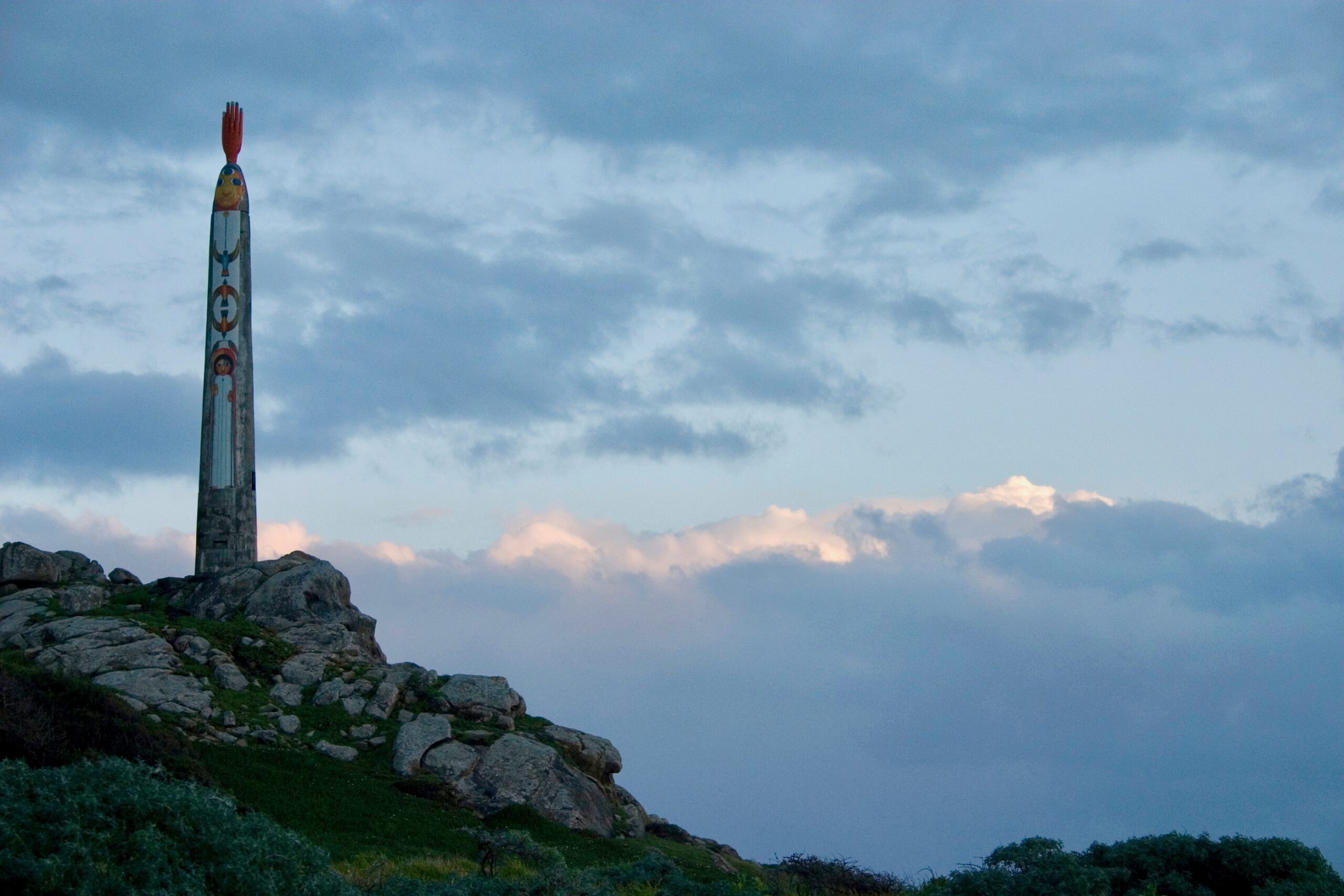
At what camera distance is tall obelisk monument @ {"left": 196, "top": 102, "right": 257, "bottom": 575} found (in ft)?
112

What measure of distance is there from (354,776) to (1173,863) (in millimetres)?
16104

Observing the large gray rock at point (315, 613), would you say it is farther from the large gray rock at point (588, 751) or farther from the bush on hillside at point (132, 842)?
the bush on hillside at point (132, 842)

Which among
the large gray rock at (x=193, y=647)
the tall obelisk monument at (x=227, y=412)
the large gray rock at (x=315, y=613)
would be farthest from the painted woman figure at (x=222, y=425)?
the large gray rock at (x=193, y=647)

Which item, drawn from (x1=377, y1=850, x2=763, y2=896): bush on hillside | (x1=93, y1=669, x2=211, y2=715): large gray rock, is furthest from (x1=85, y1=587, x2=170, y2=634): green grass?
(x1=377, y1=850, x2=763, y2=896): bush on hillside

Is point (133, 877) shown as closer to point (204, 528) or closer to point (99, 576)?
point (204, 528)

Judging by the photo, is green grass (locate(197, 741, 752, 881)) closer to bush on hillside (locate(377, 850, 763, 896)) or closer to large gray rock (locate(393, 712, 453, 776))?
large gray rock (locate(393, 712, 453, 776))

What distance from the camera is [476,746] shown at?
90.6 ft

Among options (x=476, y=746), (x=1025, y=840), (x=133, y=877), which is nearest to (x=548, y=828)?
(x=476, y=746)

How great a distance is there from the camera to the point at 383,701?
95.2 feet

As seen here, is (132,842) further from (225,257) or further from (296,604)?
(225,257)

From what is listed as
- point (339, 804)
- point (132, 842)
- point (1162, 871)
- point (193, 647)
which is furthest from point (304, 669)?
point (1162, 871)

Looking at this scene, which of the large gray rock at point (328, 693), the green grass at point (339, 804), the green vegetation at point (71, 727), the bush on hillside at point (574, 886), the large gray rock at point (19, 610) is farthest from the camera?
the large gray rock at point (19, 610)

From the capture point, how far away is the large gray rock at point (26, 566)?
3431 centimetres

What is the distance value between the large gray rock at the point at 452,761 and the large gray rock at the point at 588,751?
2.53 m
